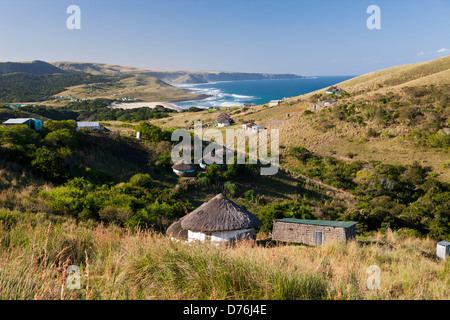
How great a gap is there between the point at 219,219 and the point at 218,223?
0.25 metres

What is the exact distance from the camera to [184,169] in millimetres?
26719

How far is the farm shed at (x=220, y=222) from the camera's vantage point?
13281 millimetres

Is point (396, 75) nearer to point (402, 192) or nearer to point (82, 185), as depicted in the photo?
point (402, 192)

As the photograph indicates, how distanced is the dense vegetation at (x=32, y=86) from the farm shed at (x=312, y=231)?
114024mm

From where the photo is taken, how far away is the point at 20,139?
2350 centimetres

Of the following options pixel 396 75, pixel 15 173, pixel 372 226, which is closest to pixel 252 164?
pixel 372 226

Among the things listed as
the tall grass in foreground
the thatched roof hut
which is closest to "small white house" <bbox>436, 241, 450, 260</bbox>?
the tall grass in foreground

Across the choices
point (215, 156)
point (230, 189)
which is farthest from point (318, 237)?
point (215, 156)

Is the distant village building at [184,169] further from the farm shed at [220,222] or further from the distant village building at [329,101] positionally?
the distant village building at [329,101]

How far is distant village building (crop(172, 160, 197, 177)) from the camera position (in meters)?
26.8

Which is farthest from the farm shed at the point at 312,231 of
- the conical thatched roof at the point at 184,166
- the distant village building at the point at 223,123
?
the distant village building at the point at 223,123

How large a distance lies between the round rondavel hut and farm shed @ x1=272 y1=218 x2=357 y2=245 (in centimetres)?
377

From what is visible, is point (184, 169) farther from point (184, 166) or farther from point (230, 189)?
point (230, 189)

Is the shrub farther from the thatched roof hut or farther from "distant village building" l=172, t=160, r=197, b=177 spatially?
the thatched roof hut
